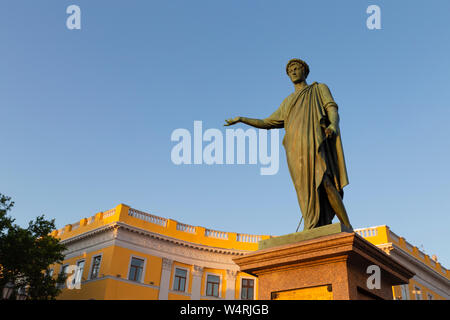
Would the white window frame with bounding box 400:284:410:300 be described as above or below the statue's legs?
above

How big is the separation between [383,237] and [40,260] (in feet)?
66.7

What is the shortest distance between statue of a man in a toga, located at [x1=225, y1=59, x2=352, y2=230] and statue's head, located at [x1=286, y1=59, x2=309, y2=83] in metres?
0.20

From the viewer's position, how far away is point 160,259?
2784cm

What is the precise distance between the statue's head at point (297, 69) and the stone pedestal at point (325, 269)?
2.21m

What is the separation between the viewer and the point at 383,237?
28.0m

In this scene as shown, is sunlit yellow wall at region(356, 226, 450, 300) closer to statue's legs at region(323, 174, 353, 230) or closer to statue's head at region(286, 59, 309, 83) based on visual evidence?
statue's head at region(286, 59, 309, 83)

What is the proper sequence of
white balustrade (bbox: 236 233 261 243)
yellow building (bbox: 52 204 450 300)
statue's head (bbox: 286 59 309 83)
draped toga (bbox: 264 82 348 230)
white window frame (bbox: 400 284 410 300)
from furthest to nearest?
white balustrade (bbox: 236 233 261 243)
white window frame (bbox: 400 284 410 300)
yellow building (bbox: 52 204 450 300)
statue's head (bbox: 286 59 309 83)
draped toga (bbox: 264 82 348 230)

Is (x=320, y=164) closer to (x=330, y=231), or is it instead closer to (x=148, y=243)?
(x=330, y=231)

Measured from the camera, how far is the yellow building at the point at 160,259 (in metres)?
26.2

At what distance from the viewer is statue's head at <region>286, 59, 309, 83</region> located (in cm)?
582

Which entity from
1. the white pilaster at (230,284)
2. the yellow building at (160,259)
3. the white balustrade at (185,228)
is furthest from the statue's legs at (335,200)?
the white pilaster at (230,284)

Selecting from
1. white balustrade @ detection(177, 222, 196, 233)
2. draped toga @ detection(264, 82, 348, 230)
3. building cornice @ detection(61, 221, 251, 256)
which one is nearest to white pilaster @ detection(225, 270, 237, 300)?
building cornice @ detection(61, 221, 251, 256)

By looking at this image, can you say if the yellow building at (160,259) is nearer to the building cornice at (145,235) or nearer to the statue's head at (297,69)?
the building cornice at (145,235)

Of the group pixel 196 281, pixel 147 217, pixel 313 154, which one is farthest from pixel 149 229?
pixel 313 154
